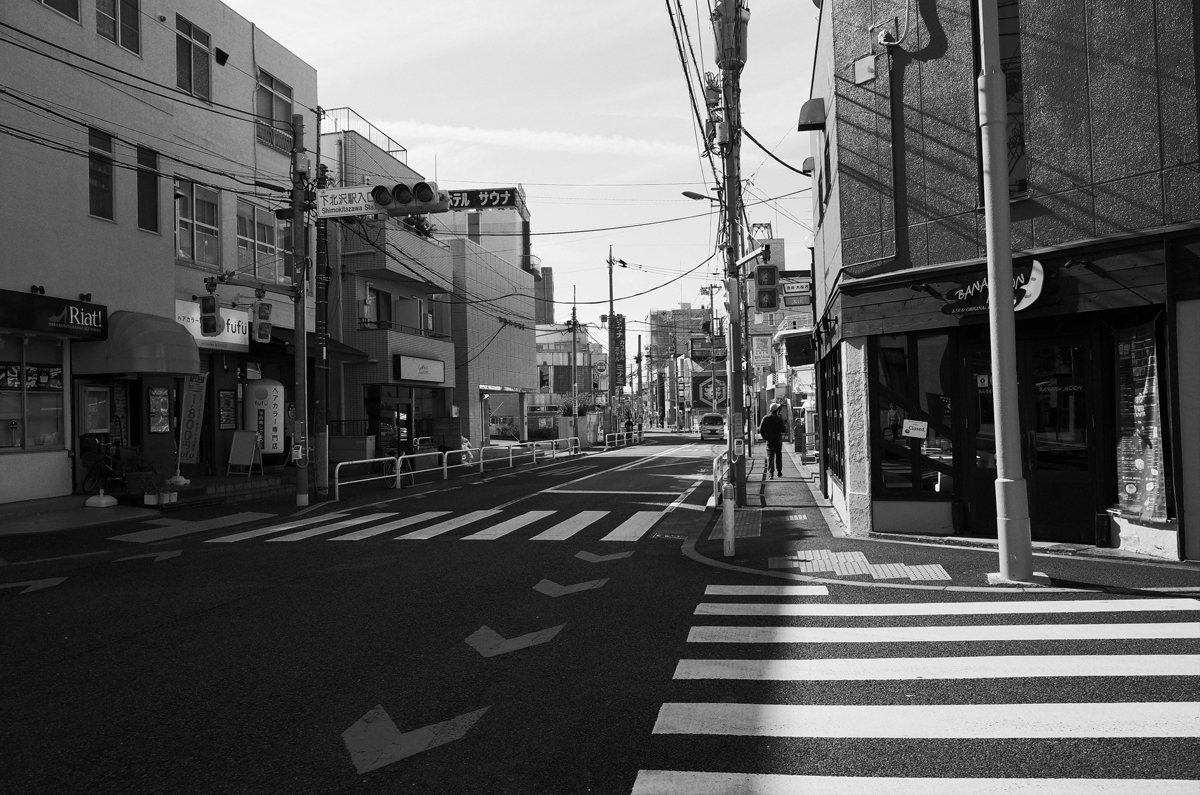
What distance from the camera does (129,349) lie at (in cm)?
1725

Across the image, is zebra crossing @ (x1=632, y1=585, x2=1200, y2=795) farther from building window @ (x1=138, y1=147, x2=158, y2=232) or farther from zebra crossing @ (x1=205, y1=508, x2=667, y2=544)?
building window @ (x1=138, y1=147, x2=158, y2=232)

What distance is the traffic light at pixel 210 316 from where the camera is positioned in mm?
19609

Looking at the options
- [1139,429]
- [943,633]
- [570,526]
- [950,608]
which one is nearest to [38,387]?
[570,526]

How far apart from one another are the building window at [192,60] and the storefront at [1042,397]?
17.9m

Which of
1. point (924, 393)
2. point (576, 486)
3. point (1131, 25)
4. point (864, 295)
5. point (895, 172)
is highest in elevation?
point (1131, 25)

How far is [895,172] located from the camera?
38.7 feet

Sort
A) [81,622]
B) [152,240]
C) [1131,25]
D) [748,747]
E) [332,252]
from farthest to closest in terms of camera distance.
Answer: [332,252], [152,240], [1131,25], [81,622], [748,747]

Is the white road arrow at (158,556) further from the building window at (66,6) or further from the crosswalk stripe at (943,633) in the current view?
the building window at (66,6)

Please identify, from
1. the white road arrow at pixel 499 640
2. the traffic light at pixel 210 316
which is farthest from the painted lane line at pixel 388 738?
the traffic light at pixel 210 316

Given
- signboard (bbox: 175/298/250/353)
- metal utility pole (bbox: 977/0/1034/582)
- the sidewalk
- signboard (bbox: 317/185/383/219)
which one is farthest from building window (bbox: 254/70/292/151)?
metal utility pole (bbox: 977/0/1034/582)

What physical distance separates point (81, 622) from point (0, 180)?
1210cm

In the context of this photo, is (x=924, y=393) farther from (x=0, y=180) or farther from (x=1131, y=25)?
(x=0, y=180)

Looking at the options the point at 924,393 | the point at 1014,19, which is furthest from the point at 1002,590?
the point at 1014,19

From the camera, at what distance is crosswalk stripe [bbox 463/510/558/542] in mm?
12578
